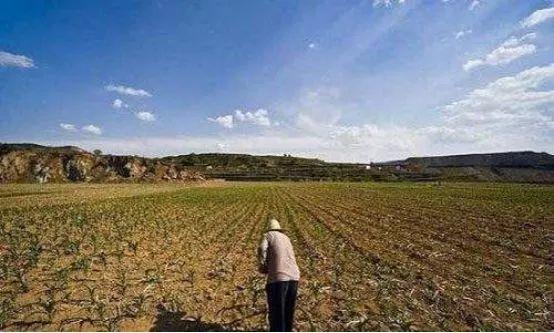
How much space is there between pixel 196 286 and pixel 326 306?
3.38 meters

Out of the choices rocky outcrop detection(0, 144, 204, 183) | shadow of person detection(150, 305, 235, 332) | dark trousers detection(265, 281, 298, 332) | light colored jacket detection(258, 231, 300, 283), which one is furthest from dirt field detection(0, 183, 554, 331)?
rocky outcrop detection(0, 144, 204, 183)

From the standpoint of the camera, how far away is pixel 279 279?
22.6ft

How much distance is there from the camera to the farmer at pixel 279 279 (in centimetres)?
691

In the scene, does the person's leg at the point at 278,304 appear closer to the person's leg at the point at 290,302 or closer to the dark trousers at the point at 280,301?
the dark trousers at the point at 280,301

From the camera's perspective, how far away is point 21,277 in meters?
11.1

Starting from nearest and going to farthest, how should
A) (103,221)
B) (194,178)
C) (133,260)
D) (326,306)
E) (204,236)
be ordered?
(326,306) < (133,260) < (204,236) < (103,221) < (194,178)

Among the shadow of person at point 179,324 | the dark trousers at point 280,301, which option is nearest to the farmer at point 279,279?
the dark trousers at point 280,301

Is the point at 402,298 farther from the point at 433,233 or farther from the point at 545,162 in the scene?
the point at 545,162

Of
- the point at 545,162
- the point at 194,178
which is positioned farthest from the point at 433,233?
the point at 545,162

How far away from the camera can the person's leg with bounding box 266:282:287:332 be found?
6.89 metres

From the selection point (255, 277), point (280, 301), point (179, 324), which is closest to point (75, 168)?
point (255, 277)

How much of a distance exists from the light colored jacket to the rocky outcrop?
95.6 meters

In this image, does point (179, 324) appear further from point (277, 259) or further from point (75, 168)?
point (75, 168)

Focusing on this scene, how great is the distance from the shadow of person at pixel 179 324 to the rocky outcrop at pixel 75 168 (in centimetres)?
9329
